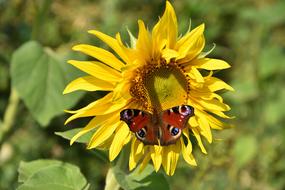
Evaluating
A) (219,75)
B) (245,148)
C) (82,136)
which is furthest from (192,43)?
(219,75)

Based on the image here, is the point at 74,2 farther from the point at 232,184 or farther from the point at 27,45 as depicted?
the point at 232,184

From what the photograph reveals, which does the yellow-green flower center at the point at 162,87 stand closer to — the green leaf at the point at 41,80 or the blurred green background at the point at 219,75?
the blurred green background at the point at 219,75

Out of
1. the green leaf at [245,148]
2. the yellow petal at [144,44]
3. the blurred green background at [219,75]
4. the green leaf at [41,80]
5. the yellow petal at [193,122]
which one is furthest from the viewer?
the green leaf at [245,148]

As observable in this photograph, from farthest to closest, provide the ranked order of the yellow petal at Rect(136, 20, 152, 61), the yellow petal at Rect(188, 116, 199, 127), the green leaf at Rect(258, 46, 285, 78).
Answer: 1. the green leaf at Rect(258, 46, 285, 78)
2. the yellow petal at Rect(188, 116, 199, 127)
3. the yellow petal at Rect(136, 20, 152, 61)

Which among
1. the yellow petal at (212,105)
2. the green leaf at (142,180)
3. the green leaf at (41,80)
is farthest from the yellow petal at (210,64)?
the green leaf at (41,80)

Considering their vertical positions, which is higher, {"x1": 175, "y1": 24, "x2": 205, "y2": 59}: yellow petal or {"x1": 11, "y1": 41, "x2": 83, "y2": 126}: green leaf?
{"x1": 175, "y1": 24, "x2": 205, "y2": 59}: yellow petal

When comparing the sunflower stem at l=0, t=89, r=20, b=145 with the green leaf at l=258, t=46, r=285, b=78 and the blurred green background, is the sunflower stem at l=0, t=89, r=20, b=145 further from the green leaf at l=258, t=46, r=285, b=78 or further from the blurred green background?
the green leaf at l=258, t=46, r=285, b=78

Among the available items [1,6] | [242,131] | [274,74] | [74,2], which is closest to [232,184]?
[242,131]

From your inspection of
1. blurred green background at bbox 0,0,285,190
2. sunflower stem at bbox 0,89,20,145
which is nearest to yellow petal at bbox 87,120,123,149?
blurred green background at bbox 0,0,285,190
